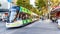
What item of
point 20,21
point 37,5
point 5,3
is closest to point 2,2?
point 5,3

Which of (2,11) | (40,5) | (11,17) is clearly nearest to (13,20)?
(11,17)

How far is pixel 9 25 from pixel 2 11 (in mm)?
51616

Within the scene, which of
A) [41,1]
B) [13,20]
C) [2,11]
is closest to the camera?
[13,20]

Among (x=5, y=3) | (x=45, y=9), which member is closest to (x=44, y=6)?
(x=45, y=9)

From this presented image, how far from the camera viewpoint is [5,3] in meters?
77.1

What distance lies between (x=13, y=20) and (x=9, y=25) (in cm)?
73

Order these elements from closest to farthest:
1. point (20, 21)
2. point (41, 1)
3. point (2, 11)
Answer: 1. point (20, 21)
2. point (2, 11)
3. point (41, 1)

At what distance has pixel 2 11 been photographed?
74.2 meters

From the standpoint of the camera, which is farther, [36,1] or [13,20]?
[36,1]

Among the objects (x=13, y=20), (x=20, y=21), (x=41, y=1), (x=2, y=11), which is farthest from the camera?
(x=41, y=1)

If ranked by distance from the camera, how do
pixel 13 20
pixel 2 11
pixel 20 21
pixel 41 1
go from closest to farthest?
pixel 13 20 → pixel 20 21 → pixel 2 11 → pixel 41 1

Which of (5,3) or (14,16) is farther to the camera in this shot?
(5,3)

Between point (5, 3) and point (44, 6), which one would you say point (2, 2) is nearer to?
point (5, 3)

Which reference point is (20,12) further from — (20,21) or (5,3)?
(5,3)
